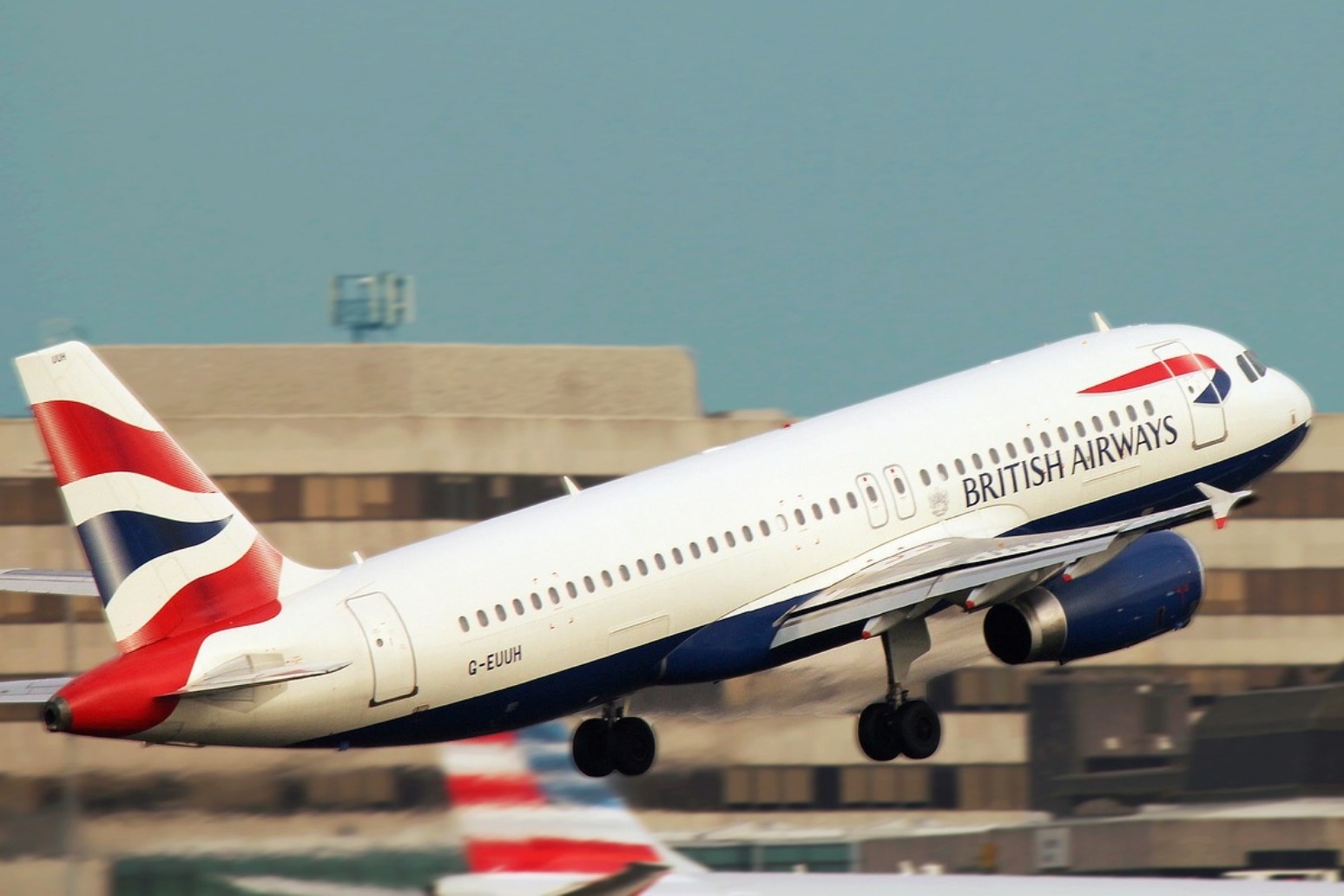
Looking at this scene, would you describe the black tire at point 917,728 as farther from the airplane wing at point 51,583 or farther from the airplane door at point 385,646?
the airplane wing at point 51,583

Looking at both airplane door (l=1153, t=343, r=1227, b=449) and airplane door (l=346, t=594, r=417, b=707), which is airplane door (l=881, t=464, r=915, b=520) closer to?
airplane door (l=1153, t=343, r=1227, b=449)

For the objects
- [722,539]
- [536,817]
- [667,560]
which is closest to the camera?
[667,560]

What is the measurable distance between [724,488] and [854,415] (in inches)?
154

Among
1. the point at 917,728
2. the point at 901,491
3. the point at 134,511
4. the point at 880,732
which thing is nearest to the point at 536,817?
the point at 880,732

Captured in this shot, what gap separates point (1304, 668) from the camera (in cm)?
9444

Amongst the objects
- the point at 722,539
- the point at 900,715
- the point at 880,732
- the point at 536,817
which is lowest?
the point at 536,817

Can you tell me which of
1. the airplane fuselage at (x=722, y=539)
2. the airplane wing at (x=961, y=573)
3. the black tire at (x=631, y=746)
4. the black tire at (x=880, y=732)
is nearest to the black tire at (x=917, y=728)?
the black tire at (x=880, y=732)

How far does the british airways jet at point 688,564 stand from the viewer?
36969mm

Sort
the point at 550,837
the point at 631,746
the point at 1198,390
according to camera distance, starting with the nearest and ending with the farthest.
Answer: the point at 631,746
the point at 1198,390
the point at 550,837

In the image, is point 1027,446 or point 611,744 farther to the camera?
point 1027,446

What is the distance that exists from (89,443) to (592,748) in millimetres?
12182

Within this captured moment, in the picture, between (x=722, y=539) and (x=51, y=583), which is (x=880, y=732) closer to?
(x=722, y=539)

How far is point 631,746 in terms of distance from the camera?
44.4 meters

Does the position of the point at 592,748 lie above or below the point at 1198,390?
below
